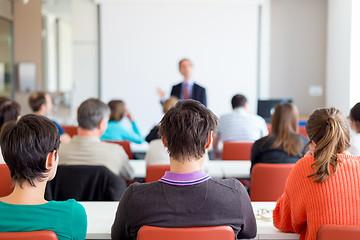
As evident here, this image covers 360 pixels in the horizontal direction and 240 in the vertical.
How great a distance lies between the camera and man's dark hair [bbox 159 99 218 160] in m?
1.63

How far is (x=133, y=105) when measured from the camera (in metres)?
7.74

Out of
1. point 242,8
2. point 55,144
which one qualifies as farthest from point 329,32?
point 55,144

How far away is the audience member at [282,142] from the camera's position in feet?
10.9

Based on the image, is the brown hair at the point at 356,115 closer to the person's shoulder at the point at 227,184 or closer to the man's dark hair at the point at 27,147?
the person's shoulder at the point at 227,184

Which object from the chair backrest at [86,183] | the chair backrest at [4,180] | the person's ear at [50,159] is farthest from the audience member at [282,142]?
the person's ear at [50,159]

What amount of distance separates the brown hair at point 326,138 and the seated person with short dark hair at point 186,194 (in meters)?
0.41

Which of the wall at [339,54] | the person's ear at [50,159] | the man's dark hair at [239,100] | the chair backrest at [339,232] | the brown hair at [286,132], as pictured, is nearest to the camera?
the chair backrest at [339,232]

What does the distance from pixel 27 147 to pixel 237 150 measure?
2.72m

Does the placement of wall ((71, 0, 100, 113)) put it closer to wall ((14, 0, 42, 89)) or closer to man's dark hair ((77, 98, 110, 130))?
wall ((14, 0, 42, 89))

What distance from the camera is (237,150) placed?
4121 mm

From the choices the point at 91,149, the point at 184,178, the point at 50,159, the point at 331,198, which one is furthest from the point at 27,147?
the point at 91,149

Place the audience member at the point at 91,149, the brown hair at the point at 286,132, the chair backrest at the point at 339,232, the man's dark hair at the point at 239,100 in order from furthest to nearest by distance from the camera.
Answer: the man's dark hair at the point at 239,100 < the brown hair at the point at 286,132 < the audience member at the point at 91,149 < the chair backrest at the point at 339,232

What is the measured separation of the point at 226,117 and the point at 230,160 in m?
0.96

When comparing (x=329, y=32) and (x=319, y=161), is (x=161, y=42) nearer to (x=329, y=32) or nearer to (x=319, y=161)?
(x=329, y=32)
